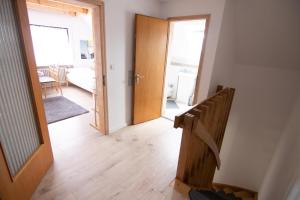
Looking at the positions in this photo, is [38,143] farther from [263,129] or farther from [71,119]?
[263,129]

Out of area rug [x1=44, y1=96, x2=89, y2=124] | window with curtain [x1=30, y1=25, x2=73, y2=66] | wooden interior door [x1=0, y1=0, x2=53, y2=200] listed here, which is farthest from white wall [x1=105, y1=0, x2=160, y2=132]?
window with curtain [x1=30, y1=25, x2=73, y2=66]

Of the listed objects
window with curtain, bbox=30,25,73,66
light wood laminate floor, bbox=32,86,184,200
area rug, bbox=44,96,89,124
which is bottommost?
light wood laminate floor, bbox=32,86,184,200

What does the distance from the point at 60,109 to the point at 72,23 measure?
10.9ft

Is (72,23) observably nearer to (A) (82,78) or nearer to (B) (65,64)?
(B) (65,64)

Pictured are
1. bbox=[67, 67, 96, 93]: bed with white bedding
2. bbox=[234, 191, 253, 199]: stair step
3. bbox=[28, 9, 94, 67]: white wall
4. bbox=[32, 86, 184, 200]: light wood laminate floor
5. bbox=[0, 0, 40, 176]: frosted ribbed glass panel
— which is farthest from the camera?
bbox=[28, 9, 94, 67]: white wall

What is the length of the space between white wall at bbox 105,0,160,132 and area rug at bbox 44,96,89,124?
3.90 feet

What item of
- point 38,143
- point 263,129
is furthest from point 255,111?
point 38,143

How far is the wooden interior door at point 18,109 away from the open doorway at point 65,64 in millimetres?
993

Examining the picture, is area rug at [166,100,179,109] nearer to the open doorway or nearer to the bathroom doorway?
the bathroom doorway

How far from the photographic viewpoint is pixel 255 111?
272 cm

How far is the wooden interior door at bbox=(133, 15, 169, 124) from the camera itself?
8.46ft

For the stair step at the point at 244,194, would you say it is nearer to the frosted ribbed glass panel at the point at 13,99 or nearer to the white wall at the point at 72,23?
the frosted ribbed glass panel at the point at 13,99

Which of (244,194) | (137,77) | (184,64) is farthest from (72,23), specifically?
(244,194)

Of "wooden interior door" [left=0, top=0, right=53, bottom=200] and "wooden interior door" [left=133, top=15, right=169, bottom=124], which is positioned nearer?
"wooden interior door" [left=0, top=0, right=53, bottom=200]
